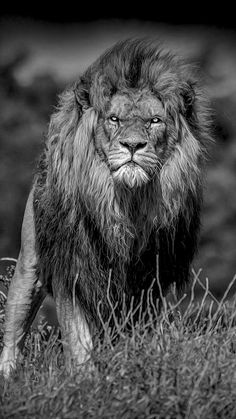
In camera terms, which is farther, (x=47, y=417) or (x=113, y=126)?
(x=113, y=126)

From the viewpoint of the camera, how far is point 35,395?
3.46 m

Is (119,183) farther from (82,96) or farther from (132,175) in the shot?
(82,96)

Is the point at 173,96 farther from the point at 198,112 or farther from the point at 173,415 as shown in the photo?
the point at 173,415

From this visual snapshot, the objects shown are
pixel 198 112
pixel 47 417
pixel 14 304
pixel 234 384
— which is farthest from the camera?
pixel 14 304

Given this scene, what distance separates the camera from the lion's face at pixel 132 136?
4.28 meters

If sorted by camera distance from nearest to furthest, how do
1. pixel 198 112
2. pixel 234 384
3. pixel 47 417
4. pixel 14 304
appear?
pixel 47 417 → pixel 234 384 → pixel 198 112 → pixel 14 304

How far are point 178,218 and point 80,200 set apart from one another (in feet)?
1.47

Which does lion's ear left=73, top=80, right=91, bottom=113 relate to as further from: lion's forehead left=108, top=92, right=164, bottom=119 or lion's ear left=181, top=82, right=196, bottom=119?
lion's ear left=181, top=82, right=196, bottom=119

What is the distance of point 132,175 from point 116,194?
24cm

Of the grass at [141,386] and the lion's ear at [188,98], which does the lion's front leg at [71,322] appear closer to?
the grass at [141,386]

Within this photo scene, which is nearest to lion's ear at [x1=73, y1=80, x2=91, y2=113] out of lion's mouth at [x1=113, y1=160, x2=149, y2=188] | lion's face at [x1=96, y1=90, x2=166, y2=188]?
lion's face at [x1=96, y1=90, x2=166, y2=188]

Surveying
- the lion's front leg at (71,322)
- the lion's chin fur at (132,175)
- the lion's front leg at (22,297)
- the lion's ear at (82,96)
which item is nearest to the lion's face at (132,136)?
the lion's chin fur at (132,175)

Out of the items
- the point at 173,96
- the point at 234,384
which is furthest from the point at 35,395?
the point at 173,96

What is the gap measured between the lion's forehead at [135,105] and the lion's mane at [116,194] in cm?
4
